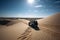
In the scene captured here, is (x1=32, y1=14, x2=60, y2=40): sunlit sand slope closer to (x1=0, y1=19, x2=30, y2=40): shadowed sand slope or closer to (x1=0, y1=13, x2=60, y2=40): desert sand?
(x1=0, y1=13, x2=60, y2=40): desert sand

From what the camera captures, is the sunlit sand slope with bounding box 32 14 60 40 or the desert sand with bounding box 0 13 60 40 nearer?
the desert sand with bounding box 0 13 60 40

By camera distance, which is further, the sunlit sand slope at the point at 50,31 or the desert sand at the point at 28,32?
the sunlit sand slope at the point at 50,31

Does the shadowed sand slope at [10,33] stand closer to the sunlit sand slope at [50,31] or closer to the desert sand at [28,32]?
the desert sand at [28,32]

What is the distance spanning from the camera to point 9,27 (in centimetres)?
217

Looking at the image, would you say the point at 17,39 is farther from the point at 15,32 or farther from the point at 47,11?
the point at 47,11

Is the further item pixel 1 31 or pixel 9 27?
pixel 9 27

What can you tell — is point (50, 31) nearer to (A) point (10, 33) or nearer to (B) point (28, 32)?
(B) point (28, 32)

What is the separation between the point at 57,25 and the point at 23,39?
102 cm

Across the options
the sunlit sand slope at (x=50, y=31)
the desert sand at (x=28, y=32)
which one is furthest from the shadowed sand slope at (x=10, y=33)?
the sunlit sand slope at (x=50, y=31)

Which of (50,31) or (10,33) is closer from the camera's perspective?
(10,33)

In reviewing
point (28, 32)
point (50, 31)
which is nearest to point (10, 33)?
point (28, 32)

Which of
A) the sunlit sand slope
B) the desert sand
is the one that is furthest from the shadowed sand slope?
the sunlit sand slope

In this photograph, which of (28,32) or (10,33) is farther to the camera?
(28,32)

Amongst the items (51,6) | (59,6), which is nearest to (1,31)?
(51,6)
